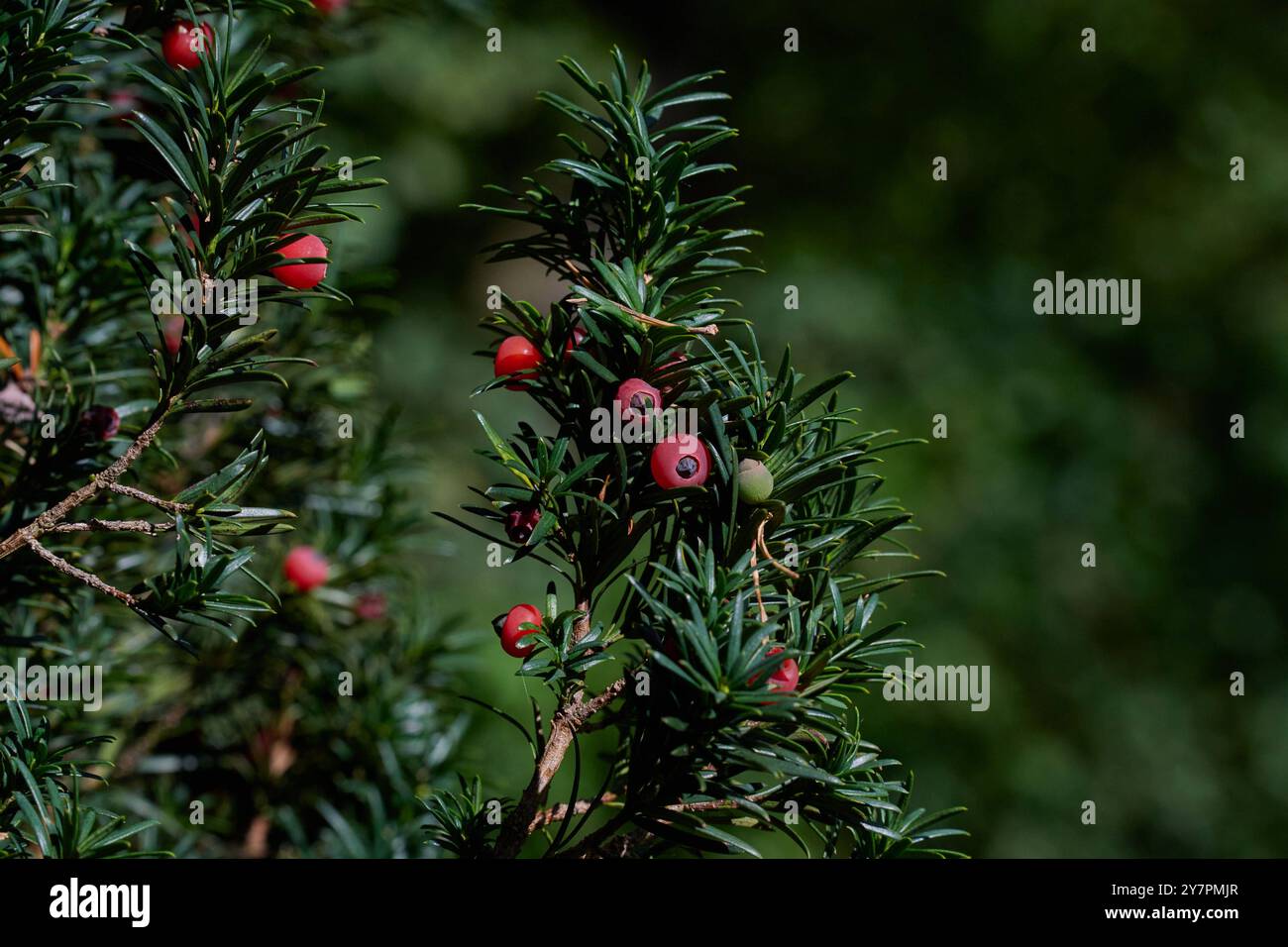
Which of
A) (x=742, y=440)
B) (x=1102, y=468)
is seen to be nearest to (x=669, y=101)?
(x=742, y=440)

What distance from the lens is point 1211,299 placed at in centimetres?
261

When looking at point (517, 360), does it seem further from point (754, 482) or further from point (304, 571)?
point (304, 571)

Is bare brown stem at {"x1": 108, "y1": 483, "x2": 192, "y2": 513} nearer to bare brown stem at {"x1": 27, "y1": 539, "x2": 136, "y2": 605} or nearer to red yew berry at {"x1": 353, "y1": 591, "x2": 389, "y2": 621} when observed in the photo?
bare brown stem at {"x1": 27, "y1": 539, "x2": 136, "y2": 605}

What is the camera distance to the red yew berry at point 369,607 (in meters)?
0.82

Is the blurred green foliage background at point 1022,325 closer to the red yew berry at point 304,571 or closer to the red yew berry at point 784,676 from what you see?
the red yew berry at point 304,571

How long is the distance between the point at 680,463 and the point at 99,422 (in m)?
0.29

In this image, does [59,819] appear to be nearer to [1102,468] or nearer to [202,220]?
[202,220]

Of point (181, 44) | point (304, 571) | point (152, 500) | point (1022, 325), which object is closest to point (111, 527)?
point (152, 500)

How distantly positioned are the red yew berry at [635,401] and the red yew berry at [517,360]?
4 centimetres

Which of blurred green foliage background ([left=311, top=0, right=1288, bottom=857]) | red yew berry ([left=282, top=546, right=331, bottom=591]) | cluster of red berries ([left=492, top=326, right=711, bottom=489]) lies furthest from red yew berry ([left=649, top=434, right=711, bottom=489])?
blurred green foliage background ([left=311, top=0, right=1288, bottom=857])

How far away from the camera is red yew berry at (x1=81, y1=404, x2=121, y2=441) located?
53cm

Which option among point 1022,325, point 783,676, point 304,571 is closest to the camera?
point 783,676

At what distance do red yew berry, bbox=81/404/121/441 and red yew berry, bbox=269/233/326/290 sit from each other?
0.45 feet

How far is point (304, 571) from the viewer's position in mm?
763
